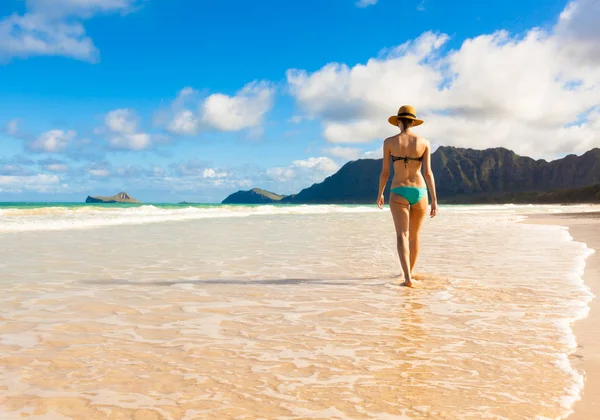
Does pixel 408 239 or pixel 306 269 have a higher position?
pixel 408 239

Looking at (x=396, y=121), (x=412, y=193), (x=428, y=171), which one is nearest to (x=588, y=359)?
(x=412, y=193)

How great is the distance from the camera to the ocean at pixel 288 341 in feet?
9.53

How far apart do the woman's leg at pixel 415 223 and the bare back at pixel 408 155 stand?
1.02 ft

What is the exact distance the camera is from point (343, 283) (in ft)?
23.3

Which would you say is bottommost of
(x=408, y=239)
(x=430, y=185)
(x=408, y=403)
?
(x=408, y=403)

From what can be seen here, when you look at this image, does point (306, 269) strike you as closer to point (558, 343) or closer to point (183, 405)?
point (558, 343)

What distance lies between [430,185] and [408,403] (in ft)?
16.7

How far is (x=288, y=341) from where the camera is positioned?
13.8 feet

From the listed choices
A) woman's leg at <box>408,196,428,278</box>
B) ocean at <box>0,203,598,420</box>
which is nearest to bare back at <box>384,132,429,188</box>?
woman's leg at <box>408,196,428,278</box>

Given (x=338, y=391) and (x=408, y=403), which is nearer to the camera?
(x=408, y=403)

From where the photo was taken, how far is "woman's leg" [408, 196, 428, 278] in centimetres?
732

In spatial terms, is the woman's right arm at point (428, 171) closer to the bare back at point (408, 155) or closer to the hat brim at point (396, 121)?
the bare back at point (408, 155)

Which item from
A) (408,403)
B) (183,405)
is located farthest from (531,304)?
(183,405)

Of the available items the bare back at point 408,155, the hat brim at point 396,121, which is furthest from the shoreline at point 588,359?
the hat brim at point 396,121
